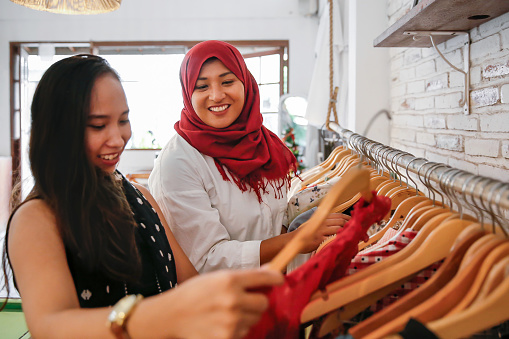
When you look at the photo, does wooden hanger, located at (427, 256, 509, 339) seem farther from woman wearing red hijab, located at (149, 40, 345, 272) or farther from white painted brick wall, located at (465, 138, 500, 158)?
white painted brick wall, located at (465, 138, 500, 158)

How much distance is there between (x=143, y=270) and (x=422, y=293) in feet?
1.84

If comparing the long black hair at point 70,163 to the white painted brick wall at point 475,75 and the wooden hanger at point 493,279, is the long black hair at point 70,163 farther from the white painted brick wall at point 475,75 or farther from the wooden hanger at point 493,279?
A: the white painted brick wall at point 475,75

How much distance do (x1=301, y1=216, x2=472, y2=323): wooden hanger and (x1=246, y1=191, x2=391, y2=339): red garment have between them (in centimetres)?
3

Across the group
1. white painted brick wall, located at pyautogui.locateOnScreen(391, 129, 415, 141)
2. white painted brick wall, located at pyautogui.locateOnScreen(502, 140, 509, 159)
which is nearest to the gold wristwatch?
white painted brick wall, located at pyautogui.locateOnScreen(502, 140, 509, 159)

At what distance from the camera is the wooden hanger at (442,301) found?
2.03 ft

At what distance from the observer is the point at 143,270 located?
953 mm

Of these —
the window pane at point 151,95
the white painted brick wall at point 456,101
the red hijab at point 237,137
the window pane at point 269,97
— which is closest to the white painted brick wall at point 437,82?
the white painted brick wall at point 456,101

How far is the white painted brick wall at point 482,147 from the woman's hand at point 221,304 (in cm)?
111

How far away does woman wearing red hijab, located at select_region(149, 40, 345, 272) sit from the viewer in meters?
1.30

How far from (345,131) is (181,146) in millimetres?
733

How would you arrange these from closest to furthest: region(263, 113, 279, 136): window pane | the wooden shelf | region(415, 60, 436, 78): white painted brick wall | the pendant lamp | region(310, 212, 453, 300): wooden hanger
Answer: region(310, 212, 453, 300): wooden hanger
the wooden shelf
region(415, 60, 436, 78): white painted brick wall
the pendant lamp
region(263, 113, 279, 136): window pane

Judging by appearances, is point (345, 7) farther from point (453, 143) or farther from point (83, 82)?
point (83, 82)

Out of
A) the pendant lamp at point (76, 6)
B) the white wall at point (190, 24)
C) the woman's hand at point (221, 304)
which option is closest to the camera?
the woman's hand at point (221, 304)

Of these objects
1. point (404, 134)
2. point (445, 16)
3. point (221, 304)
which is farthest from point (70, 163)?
point (404, 134)
